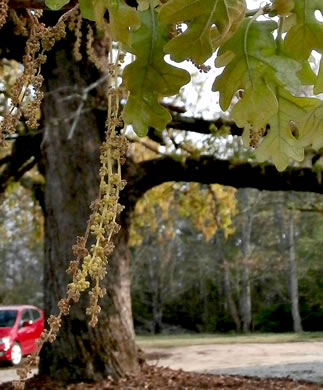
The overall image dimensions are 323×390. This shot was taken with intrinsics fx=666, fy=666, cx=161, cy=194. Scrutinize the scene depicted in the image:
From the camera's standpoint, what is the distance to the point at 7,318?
11.0m

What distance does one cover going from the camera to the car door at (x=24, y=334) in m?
10.7

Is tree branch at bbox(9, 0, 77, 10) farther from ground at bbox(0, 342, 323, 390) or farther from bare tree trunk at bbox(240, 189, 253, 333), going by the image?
bare tree trunk at bbox(240, 189, 253, 333)

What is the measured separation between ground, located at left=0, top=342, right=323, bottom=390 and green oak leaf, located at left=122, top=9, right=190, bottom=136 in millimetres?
4795

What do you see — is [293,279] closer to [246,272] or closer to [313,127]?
[246,272]

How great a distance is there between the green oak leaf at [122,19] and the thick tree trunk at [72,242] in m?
4.79

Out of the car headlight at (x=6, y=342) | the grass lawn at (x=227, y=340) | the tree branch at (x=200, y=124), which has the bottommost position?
the grass lawn at (x=227, y=340)

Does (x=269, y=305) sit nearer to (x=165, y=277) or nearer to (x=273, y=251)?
(x=273, y=251)

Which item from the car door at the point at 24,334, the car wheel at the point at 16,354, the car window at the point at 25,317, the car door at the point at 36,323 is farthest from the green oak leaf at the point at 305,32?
the car door at the point at 36,323

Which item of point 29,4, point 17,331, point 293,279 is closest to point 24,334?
point 17,331

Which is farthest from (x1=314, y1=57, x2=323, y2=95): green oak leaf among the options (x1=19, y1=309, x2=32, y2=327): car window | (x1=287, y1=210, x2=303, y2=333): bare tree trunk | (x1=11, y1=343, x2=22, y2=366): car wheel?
(x1=287, y1=210, x2=303, y2=333): bare tree trunk

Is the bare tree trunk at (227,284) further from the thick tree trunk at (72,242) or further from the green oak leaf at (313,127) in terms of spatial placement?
the green oak leaf at (313,127)

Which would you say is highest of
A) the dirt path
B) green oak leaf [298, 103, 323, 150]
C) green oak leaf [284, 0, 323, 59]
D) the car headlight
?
green oak leaf [284, 0, 323, 59]

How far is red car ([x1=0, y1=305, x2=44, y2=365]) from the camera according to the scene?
10.2m

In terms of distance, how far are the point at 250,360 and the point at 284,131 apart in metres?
9.73
